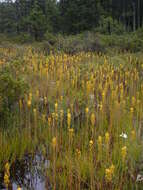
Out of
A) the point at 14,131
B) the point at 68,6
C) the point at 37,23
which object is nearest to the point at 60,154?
the point at 14,131

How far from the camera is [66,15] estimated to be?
93.6ft

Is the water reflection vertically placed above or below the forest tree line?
below

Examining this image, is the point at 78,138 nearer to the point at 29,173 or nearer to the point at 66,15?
the point at 29,173

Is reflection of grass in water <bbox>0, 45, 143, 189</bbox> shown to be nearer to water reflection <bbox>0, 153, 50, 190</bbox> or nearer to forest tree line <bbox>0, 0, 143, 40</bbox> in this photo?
water reflection <bbox>0, 153, 50, 190</bbox>

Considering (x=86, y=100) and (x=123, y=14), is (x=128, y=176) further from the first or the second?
(x=123, y=14)

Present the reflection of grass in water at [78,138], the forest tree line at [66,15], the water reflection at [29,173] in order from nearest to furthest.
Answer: the reflection of grass in water at [78,138]
the water reflection at [29,173]
the forest tree line at [66,15]

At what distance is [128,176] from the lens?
2777mm

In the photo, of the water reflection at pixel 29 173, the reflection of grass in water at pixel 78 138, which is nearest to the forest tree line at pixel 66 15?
the reflection of grass in water at pixel 78 138

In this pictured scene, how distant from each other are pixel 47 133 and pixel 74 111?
2.27ft

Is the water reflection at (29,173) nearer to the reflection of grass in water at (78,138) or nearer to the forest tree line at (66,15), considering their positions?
the reflection of grass in water at (78,138)

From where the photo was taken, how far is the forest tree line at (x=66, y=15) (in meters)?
25.7

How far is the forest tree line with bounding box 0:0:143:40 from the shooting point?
2573 centimetres

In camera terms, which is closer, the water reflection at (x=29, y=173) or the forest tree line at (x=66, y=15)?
the water reflection at (x=29, y=173)

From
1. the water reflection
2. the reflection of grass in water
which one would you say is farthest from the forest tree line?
the water reflection
